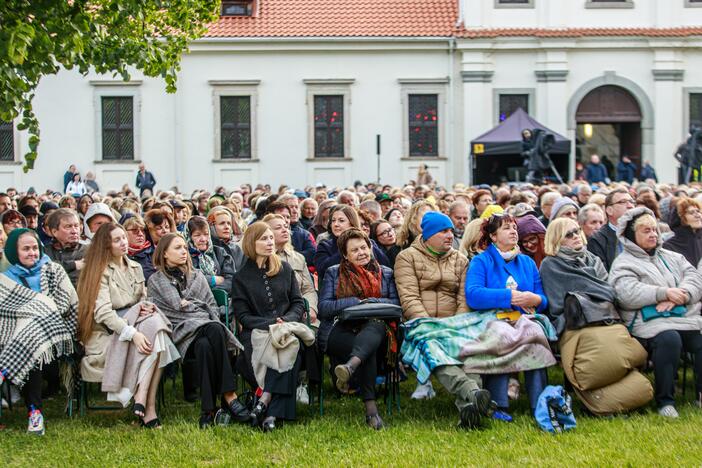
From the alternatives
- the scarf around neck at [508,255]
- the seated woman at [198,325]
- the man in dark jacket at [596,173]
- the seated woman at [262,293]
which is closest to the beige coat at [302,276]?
the seated woman at [262,293]

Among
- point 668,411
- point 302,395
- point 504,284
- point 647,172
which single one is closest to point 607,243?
point 504,284

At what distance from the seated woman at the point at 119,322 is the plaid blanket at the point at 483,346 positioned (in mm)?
2040

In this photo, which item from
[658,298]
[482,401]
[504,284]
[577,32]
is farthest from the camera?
[577,32]

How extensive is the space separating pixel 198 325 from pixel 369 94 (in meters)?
24.5

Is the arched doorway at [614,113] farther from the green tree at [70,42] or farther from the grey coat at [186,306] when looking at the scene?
the grey coat at [186,306]

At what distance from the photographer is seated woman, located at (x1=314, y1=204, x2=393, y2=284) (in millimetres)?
10109

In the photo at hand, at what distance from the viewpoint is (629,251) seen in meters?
8.98

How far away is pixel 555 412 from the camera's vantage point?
317 inches

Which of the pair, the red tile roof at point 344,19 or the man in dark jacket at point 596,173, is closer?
the man in dark jacket at point 596,173

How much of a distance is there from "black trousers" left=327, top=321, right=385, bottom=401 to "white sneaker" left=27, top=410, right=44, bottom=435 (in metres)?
2.36

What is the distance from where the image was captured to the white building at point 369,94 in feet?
105

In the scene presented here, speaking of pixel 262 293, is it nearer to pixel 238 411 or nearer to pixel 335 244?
pixel 238 411

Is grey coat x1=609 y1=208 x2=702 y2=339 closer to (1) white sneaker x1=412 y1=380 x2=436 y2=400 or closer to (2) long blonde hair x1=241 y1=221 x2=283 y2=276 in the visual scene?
(1) white sneaker x1=412 y1=380 x2=436 y2=400

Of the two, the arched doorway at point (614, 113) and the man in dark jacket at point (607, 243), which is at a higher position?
the arched doorway at point (614, 113)
